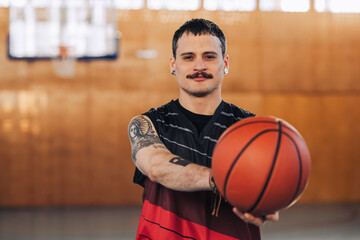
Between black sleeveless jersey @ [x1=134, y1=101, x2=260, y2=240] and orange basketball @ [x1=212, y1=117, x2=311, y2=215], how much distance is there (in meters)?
0.30

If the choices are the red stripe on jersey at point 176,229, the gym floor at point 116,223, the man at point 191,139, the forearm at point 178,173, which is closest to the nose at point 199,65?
the man at point 191,139

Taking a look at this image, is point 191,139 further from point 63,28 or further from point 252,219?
point 63,28

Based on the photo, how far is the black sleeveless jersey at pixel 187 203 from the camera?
148 cm

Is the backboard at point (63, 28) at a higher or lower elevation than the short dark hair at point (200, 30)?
higher

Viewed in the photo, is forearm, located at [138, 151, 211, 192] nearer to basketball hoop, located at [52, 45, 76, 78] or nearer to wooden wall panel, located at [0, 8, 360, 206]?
wooden wall panel, located at [0, 8, 360, 206]

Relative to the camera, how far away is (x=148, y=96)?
649 centimetres

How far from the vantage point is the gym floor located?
15.9 feet

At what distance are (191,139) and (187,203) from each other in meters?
0.24

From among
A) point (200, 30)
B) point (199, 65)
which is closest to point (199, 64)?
point (199, 65)

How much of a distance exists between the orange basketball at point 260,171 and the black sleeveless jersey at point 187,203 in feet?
0.98

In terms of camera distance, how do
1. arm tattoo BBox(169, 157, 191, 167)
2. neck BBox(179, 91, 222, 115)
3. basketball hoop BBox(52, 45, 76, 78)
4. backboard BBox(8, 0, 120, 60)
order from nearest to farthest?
arm tattoo BBox(169, 157, 191, 167) → neck BBox(179, 91, 222, 115) → backboard BBox(8, 0, 120, 60) → basketball hoop BBox(52, 45, 76, 78)

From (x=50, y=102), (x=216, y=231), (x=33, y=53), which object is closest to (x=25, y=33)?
(x=33, y=53)

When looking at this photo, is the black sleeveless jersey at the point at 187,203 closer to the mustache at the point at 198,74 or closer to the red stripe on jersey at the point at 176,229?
the red stripe on jersey at the point at 176,229

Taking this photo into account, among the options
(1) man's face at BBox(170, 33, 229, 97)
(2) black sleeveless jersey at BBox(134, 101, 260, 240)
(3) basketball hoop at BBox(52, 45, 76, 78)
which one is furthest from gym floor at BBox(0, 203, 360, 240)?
(1) man's face at BBox(170, 33, 229, 97)
